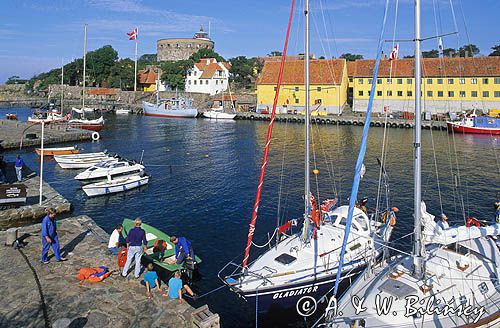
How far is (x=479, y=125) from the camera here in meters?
63.0

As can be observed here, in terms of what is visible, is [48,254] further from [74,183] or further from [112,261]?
[74,183]

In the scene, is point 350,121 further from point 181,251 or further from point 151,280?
point 151,280

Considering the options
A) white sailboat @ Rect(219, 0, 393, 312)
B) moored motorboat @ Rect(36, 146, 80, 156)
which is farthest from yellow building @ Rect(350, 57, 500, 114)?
white sailboat @ Rect(219, 0, 393, 312)

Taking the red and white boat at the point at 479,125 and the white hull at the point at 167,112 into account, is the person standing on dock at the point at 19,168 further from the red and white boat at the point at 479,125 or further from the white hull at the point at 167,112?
the white hull at the point at 167,112

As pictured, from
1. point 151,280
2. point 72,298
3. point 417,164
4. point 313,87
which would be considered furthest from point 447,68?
point 72,298

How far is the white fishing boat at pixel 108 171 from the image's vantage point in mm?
33938

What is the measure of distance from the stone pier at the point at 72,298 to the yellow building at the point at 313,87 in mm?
72151

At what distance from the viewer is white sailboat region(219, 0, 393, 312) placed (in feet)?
47.4

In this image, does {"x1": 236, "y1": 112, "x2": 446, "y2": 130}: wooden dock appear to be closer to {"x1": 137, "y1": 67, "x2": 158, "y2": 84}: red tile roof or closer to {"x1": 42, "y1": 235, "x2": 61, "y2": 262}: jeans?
{"x1": 42, "y1": 235, "x2": 61, "y2": 262}: jeans

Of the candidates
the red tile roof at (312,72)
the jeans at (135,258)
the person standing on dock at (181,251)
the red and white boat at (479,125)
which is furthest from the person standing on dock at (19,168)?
the red tile roof at (312,72)

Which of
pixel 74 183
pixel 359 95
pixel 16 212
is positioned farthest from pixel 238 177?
pixel 359 95

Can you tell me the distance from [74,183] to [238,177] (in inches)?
543

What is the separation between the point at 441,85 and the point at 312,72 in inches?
990

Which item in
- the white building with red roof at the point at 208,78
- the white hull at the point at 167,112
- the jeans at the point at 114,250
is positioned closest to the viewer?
the jeans at the point at 114,250
